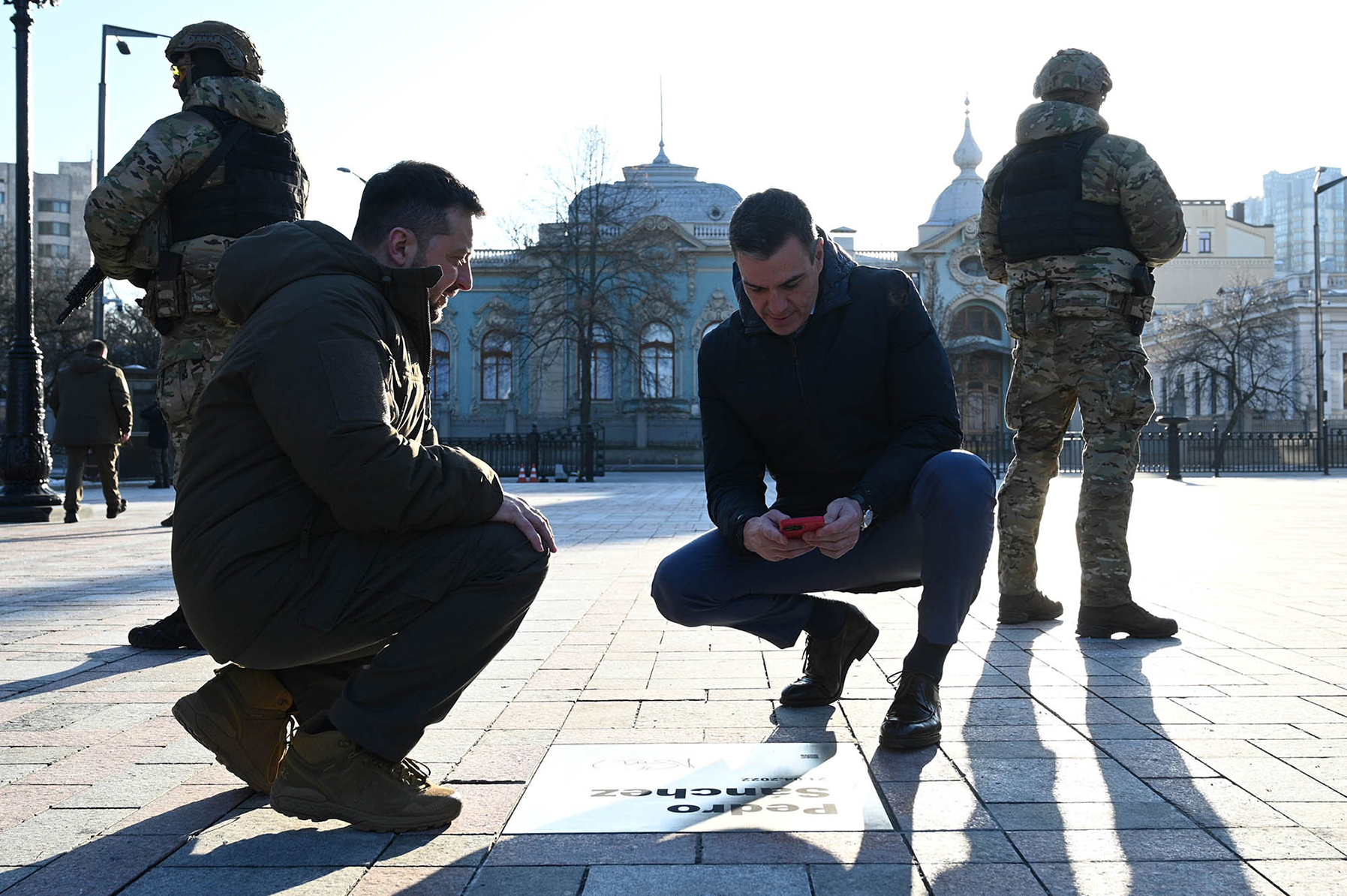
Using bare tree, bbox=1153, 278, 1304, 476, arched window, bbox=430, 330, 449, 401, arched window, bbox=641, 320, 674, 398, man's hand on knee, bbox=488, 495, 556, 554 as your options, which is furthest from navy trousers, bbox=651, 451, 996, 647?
arched window, bbox=430, 330, 449, 401

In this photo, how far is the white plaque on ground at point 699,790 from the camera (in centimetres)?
274

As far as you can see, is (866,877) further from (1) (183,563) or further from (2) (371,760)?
(1) (183,563)

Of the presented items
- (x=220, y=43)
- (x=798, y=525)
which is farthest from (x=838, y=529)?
(x=220, y=43)

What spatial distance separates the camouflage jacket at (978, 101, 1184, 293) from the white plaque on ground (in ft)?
9.54

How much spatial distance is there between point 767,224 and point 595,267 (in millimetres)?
38611

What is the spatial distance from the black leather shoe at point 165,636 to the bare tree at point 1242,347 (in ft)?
149

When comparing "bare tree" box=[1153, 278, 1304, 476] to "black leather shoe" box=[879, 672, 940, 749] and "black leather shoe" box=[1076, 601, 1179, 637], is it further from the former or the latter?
"black leather shoe" box=[879, 672, 940, 749]

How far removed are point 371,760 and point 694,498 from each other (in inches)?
656

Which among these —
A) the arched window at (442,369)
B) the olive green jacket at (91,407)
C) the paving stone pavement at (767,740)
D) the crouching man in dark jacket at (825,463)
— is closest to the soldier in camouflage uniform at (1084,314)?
the paving stone pavement at (767,740)

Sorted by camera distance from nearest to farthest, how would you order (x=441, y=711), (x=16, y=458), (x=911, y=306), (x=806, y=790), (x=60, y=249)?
(x=441, y=711) → (x=806, y=790) → (x=911, y=306) → (x=16, y=458) → (x=60, y=249)

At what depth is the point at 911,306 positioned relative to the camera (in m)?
3.84

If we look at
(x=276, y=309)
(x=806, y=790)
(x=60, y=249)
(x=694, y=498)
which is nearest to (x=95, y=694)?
(x=276, y=309)

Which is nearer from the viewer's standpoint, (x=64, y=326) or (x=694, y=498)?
(x=694, y=498)

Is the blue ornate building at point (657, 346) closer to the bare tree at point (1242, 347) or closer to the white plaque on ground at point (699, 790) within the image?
the bare tree at point (1242, 347)
